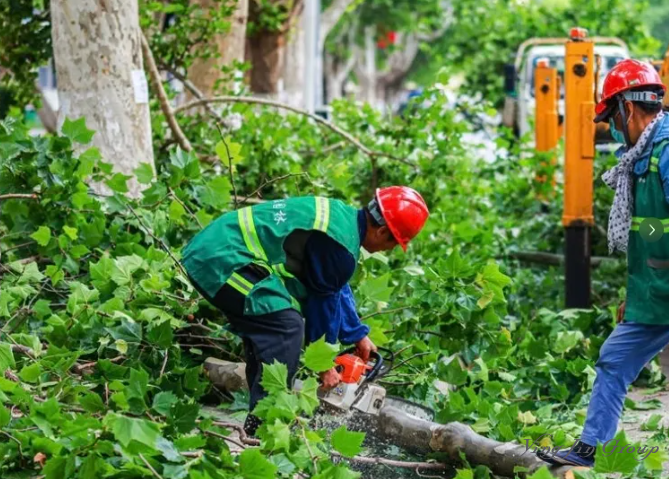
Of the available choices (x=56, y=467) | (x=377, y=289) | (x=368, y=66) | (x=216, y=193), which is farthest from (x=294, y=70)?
(x=368, y=66)

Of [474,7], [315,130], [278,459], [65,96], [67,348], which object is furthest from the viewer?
[474,7]

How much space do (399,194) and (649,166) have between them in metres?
1.11

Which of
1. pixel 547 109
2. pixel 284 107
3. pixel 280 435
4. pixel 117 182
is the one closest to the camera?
pixel 280 435

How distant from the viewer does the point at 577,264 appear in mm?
8531

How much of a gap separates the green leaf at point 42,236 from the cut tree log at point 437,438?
1.29m

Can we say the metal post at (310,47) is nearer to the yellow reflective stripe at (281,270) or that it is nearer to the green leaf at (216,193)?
the green leaf at (216,193)

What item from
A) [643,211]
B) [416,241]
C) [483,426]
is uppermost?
[643,211]

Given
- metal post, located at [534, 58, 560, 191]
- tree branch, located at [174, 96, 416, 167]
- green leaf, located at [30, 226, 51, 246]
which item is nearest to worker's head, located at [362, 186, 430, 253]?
green leaf, located at [30, 226, 51, 246]

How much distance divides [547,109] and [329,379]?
776 centimetres

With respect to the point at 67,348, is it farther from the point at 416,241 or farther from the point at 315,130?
the point at 315,130

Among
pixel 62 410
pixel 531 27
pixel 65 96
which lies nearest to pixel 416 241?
pixel 65 96

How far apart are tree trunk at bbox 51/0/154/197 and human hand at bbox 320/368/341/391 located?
293cm

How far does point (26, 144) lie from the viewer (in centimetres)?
695

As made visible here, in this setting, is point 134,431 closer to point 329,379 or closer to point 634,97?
point 329,379
